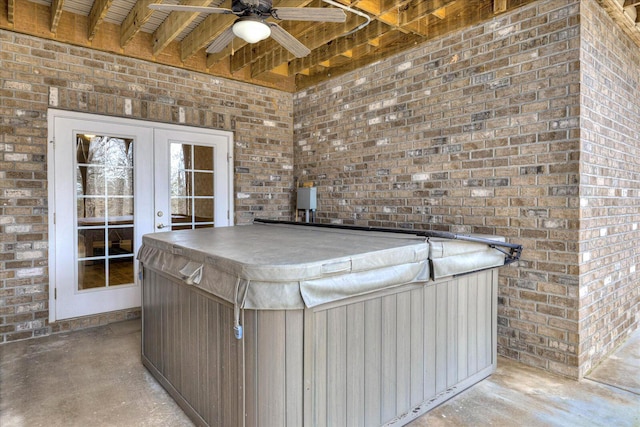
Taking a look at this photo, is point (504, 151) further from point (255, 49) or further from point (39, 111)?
point (39, 111)

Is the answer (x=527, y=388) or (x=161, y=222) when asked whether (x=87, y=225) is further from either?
(x=527, y=388)

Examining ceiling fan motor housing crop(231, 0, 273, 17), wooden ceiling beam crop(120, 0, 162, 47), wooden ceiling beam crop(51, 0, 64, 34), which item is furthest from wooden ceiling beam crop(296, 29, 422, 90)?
wooden ceiling beam crop(51, 0, 64, 34)

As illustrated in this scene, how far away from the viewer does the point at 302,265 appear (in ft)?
5.46

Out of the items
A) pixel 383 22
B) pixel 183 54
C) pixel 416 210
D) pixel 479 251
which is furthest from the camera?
pixel 183 54

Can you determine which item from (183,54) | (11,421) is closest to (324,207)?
(183,54)

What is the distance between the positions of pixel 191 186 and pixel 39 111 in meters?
1.64

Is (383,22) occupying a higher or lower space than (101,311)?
higher

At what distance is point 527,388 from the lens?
2602 millimetres

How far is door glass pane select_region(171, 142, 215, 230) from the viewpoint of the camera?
14.6 ft

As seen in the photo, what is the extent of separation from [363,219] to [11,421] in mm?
3383

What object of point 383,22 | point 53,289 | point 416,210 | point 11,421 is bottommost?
point 11,421

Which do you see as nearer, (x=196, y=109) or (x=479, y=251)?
(x=479, y=251)

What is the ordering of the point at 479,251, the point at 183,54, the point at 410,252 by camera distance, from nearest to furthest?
the point at 410,252 < the point at 479,251 < the point at 183,54

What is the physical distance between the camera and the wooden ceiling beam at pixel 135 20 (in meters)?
3.32
